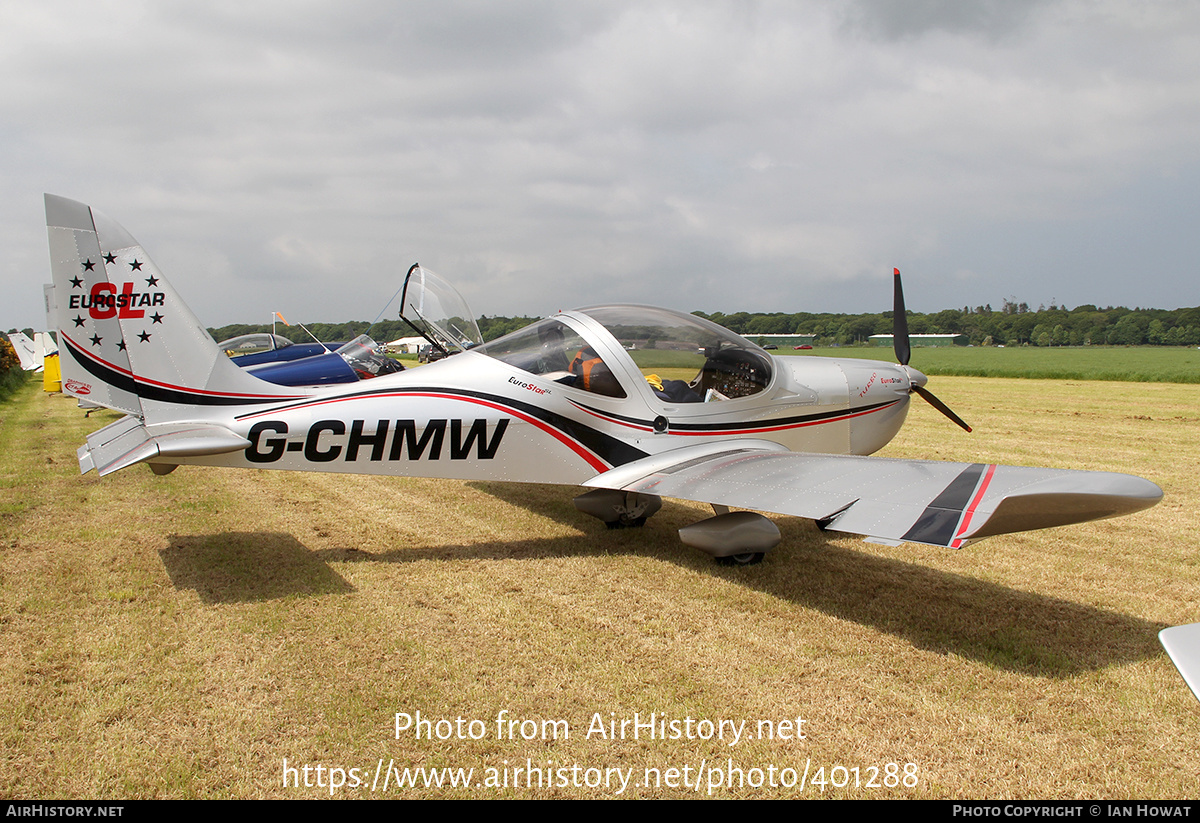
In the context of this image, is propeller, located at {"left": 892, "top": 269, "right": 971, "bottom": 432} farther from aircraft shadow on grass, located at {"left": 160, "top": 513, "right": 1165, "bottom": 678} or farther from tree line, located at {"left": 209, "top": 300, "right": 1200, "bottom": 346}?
tree line, located at {"left": 209, "top": 300, "right": 1200, "bottom": 346}

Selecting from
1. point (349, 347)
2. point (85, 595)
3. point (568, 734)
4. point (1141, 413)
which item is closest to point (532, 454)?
point (568, 734)

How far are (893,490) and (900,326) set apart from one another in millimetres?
4112

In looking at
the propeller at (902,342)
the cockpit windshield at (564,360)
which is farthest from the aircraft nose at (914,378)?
the cockpit windshield at (564,360)

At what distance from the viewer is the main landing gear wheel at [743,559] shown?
5.12 m

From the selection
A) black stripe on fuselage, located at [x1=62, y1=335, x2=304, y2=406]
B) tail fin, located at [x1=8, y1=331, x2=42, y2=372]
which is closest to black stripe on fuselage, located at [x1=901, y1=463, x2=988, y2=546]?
black stripe on fuselage, located at [x1=62, y1=335, x2=304, y2=406]

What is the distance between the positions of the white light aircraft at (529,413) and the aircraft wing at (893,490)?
18 millimetres

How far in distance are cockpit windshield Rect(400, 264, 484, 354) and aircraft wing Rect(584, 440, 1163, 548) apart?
3.35 m

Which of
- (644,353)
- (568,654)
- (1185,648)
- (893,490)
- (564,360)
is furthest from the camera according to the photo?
(644,353)

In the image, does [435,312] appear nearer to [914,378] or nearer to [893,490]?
[914,378]

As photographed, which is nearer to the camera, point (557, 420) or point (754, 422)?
point (557, 420)

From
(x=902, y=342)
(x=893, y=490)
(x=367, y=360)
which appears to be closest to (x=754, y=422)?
(x=893, y=490)

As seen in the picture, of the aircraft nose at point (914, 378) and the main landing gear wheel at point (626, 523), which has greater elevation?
the aircraft nose at point (914, 378)

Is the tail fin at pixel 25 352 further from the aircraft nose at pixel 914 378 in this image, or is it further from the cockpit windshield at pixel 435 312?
the aircraft nose at pixel 914 378

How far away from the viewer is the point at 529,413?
5301 mm
